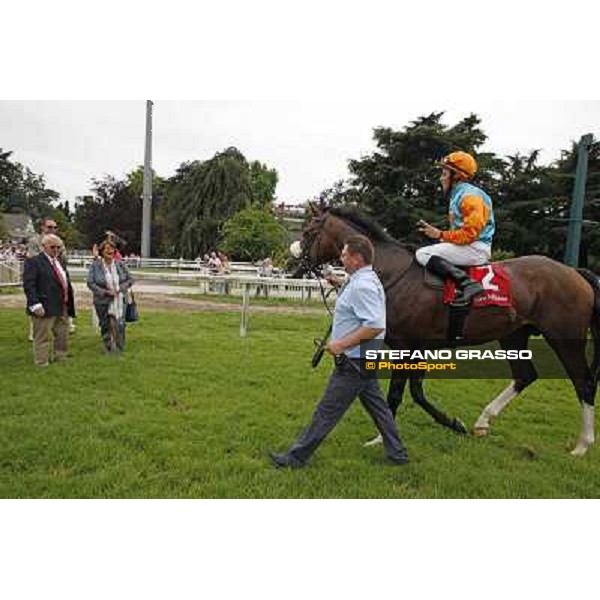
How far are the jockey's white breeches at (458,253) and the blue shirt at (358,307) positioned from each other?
3.43 ft

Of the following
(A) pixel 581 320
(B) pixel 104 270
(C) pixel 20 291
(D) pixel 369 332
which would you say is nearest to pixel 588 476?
(A) pixel 581 320

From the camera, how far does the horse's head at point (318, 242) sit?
4.51 metres

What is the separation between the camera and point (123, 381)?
18.8 feet

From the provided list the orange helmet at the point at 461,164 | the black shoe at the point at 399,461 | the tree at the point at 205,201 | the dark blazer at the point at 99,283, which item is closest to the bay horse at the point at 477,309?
the black shoe at the point at 399,461

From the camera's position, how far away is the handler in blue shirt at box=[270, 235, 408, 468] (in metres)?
3.32

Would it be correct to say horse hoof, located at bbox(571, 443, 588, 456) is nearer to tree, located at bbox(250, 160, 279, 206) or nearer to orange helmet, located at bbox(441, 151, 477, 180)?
orange helmet, located at bbox(441, 151, 477, 180)

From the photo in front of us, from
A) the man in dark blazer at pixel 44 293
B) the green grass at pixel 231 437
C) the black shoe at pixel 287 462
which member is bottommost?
the green grass at pixel 231 437

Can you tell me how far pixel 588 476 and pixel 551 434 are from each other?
1.04 metres

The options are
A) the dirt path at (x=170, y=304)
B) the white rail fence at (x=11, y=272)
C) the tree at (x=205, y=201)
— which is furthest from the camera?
the tree at (x=205, y=201)

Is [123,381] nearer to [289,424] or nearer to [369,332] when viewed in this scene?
[289,424]

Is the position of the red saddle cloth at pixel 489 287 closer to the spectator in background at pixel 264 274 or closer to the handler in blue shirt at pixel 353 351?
the handler in blue shirt at pixel 353 351

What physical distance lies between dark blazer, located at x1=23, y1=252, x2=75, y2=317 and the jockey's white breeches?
4.68 meters

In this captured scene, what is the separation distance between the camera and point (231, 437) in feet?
13.6

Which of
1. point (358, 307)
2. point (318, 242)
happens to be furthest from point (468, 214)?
point (358, 307)
